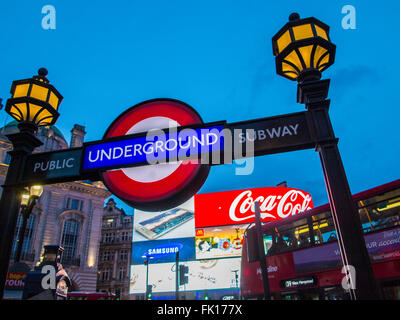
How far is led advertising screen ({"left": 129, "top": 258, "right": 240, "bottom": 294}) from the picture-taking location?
29.2m

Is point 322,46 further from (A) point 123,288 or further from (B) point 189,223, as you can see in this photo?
(A) point 123,288

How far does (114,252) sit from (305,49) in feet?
192

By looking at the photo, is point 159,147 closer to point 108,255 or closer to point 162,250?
point 162,250

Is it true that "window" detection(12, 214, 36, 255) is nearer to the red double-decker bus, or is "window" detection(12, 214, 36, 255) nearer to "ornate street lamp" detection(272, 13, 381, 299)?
the red double-decker bus

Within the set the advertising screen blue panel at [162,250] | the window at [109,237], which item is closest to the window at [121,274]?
the window at [109,237]

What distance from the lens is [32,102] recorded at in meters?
3.54

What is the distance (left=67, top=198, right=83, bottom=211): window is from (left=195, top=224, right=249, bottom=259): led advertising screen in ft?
52.9

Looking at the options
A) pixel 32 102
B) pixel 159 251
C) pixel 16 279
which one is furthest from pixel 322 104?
pixel 159 251

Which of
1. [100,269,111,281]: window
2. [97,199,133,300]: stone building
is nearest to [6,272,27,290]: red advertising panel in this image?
[97,199,133,300]: stone building

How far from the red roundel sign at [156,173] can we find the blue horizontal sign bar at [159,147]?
0.08m

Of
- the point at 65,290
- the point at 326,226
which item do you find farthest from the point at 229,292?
the point at 65,290

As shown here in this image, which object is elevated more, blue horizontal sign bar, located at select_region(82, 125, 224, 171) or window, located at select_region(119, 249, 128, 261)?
window, located at select_region(119, 249, 128, 261)

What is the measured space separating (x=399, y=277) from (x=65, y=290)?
8.36m

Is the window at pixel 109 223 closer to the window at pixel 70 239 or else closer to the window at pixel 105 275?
the window at pixel 105 275
